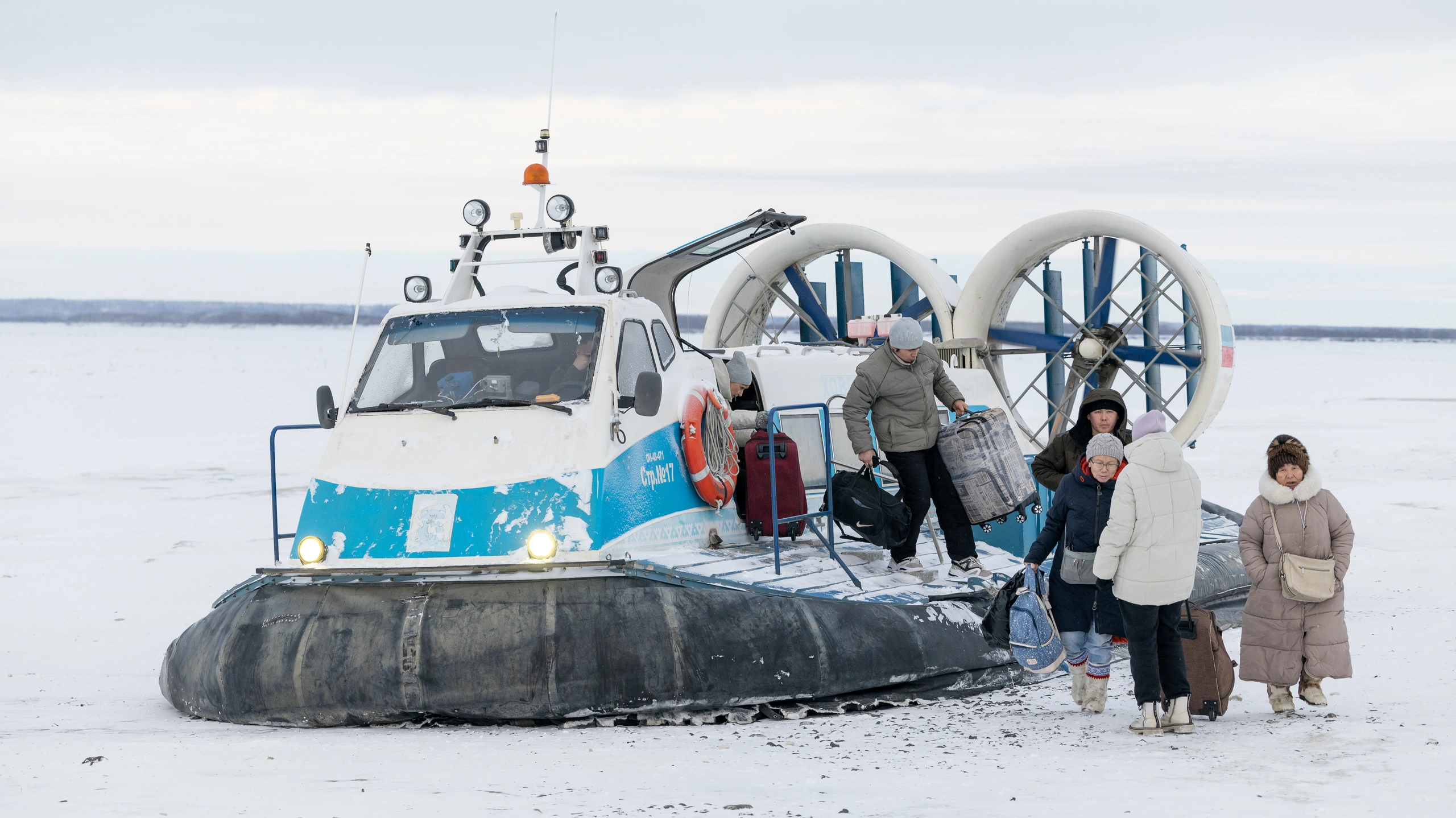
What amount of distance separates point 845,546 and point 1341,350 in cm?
5876

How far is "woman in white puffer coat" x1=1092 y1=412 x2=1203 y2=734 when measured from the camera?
4531 millimetres

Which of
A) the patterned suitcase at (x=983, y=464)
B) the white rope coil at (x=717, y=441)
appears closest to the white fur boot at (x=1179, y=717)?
the patterned suitcase at (x=983, y=464)

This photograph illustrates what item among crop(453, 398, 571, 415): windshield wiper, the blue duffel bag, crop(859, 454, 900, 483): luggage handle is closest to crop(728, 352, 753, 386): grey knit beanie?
crop(859, 454, 900, 483): luggage handle

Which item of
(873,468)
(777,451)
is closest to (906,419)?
(873,468)

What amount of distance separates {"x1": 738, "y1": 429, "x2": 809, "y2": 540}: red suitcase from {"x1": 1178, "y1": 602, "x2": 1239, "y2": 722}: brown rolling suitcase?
1.60 m

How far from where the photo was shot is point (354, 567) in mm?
5059

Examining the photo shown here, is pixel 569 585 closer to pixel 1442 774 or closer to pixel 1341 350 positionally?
pixel 1442 774

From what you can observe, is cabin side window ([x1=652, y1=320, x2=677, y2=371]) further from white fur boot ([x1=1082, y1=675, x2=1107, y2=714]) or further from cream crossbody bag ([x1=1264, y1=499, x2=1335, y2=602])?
cream crossbody bag ([x1=1264, y1=499, x2=1335, y2=602])

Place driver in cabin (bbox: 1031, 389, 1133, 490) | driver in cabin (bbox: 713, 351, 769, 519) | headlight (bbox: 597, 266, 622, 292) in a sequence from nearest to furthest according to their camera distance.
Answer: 1. driver in cabin (bbox: 1031, 389, 1133, 490)
2. headlight (bbox: 597, 266, 622, 292)
3. driver in cabin (bbox: 713, 351, 769, 519)

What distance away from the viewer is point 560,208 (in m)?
6.23

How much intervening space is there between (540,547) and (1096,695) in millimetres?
1914

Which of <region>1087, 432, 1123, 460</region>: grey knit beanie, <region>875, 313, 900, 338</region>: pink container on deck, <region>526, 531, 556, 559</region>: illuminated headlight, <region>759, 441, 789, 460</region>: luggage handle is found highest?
<region>875, 313, 900, 338</region>: pink container on deck

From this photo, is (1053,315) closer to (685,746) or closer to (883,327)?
(883,327)

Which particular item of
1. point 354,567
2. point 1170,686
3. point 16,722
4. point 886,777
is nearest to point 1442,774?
point 1170,686
